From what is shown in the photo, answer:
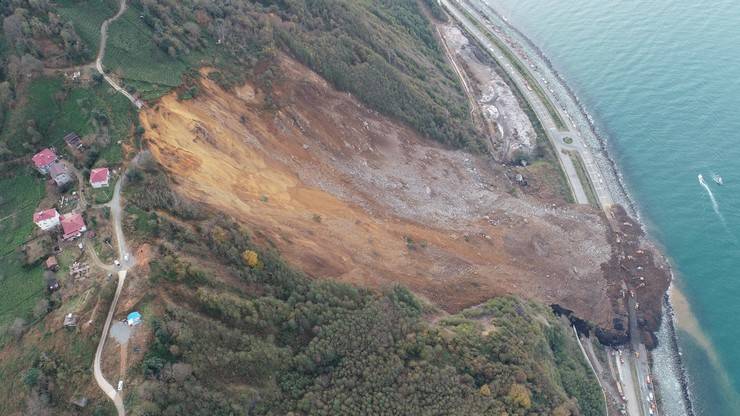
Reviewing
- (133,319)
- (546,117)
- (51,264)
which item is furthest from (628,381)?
(51,264)

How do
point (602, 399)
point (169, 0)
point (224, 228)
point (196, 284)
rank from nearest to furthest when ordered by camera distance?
point (196, 284) < point (224, 228) < point (602, 399) < point (169, 0)

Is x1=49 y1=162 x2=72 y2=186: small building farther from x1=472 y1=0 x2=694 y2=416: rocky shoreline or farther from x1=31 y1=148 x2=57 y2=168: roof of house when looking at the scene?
x1=472 y1=0 x2=694 y2=416: rocky shoreline

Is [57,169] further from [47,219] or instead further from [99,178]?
[47,219]

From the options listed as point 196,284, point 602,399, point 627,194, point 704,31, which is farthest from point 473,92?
point 196,284

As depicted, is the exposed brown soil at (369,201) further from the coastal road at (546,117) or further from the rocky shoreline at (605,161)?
the rocky shoreline at (605,161)

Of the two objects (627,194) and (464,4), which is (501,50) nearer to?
(464,4)

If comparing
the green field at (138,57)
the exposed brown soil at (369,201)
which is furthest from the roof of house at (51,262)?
the green field at (138,57)
